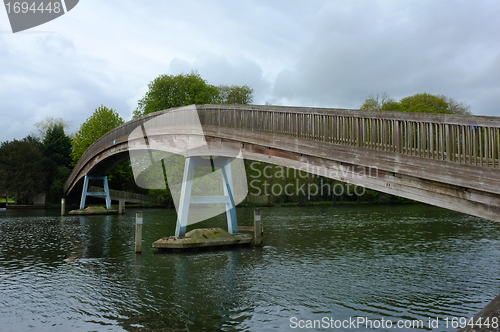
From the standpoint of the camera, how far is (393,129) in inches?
343

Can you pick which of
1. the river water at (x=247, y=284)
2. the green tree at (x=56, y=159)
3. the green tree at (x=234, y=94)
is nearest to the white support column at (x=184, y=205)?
the river water at (x=247, y=284)

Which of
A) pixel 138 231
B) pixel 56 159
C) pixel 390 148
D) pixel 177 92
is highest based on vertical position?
pixel 177 92

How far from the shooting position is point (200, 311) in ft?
27.9

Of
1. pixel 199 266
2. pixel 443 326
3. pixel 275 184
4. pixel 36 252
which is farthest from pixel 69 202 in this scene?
pixel 443 326

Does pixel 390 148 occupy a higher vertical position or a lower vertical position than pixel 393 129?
lower

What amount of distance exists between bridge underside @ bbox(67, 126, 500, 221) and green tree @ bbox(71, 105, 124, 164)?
127 ft

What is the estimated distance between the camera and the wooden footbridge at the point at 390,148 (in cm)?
733

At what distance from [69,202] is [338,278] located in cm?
4652

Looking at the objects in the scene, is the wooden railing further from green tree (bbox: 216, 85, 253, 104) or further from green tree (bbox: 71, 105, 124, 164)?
green tree (bbox: 71, 105, 124, 164)

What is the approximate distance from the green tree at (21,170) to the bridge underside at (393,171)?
41.3m

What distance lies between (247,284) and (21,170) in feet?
145

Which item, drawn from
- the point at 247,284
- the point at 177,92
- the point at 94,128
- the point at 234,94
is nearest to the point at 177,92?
the point at 177,92

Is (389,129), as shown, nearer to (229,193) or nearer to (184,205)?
(229,193)

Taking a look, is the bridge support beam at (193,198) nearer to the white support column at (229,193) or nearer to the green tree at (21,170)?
the white support column at (229,193)
